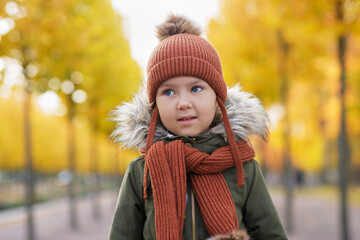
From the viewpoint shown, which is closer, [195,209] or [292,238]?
[195,209]

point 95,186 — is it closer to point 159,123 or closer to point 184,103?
point 159,123

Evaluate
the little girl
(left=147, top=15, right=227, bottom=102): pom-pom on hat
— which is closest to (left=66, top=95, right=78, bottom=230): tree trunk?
the little girl

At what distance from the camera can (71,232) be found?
9430 millimetres

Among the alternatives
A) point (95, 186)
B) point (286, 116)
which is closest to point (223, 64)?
point (286, 116)

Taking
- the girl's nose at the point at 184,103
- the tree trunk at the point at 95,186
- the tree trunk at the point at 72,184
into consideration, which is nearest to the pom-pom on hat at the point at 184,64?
the girl's nose at the point at 184,103

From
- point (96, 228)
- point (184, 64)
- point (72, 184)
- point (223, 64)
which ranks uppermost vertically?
point (223, 64)

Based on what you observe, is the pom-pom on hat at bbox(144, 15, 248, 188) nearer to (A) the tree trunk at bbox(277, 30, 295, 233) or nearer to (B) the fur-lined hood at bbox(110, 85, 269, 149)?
(B) the fur-lined hood at bbox(110, 85, 269, 149)

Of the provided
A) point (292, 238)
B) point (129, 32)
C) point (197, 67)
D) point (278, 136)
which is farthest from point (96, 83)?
point (197, 67)

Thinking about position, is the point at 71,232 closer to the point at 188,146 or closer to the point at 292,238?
the point at 292,238

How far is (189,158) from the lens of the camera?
5.69 feet

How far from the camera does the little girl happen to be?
170cm

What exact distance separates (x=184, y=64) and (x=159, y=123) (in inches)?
14.3

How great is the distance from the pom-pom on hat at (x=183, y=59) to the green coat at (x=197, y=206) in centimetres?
28

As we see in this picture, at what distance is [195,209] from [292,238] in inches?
258
